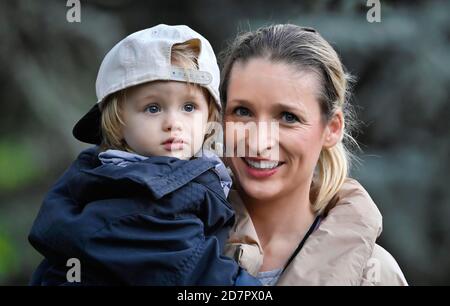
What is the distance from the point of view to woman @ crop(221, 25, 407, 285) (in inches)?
80.7

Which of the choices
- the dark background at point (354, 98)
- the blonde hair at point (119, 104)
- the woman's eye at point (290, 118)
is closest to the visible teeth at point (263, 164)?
the woman's eye at point (290, 118)

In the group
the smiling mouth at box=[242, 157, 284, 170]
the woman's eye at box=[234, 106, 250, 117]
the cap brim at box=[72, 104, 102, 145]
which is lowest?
the smiling mouth at box=[242, 157, 284, 170]

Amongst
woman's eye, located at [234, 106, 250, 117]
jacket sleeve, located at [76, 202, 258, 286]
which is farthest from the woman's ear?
jacket sleeve, located at [76, 202, 258, 286]

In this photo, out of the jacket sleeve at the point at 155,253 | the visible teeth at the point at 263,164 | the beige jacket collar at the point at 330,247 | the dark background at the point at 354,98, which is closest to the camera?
the jacket sleeve at the point at 155,253

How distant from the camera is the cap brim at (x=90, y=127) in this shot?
2240 mm

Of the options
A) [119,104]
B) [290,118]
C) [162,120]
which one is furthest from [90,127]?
[290,118]

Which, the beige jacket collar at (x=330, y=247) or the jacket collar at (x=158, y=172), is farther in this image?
the beige jacket collar at (x=330, y=247)

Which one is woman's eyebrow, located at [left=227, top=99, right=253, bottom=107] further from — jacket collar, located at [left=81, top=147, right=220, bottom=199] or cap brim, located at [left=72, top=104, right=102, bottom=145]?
cap brim, located at [left=72, top=104, right=102, bottom=145]

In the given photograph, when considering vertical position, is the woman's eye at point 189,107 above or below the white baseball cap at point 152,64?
below

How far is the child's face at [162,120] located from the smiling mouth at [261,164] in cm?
15

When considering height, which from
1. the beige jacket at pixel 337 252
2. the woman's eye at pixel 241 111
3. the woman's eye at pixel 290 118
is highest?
the woman's eye at pixel 241 111

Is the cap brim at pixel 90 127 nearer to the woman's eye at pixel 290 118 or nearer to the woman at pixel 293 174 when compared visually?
the woman at pixel 293 174

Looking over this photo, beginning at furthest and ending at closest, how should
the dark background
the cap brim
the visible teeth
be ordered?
the dark background → the cap brim → the visible teeth

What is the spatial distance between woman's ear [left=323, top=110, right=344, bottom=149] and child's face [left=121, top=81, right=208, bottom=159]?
0.41 m
